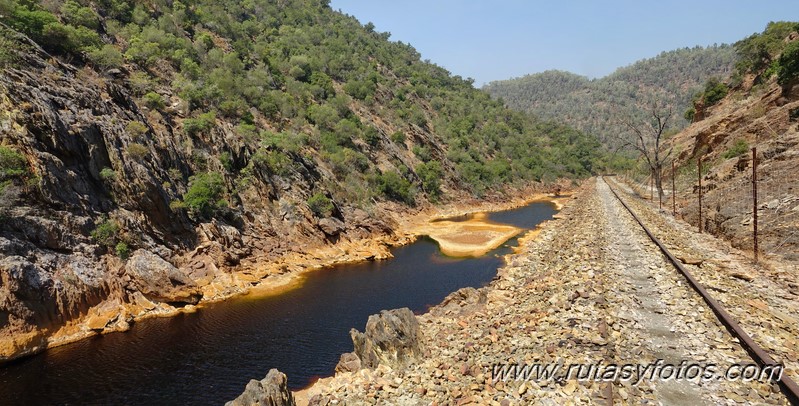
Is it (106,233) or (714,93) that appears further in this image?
(714,93)

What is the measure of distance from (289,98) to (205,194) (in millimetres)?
30602

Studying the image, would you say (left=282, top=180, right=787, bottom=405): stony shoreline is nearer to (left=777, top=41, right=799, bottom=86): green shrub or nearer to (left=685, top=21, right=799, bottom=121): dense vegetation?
(left=777, top=41, right=799, bottom=86): green shrub

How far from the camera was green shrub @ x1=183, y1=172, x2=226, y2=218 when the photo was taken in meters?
31.0

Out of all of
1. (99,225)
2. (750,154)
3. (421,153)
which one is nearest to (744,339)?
(750,154)

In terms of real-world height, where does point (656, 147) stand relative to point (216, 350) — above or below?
above

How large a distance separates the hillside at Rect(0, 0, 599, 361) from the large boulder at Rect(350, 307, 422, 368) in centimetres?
1492

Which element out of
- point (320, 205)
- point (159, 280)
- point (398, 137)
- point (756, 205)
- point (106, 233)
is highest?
point (398, 137)

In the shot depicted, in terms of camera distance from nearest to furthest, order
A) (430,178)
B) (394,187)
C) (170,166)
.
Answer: (170,166)
(394,187)
(430,178)

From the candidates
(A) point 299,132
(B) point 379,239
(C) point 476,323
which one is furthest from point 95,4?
(C) point 476,323

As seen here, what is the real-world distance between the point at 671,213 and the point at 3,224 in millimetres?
44252

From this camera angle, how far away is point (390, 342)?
1394 cm

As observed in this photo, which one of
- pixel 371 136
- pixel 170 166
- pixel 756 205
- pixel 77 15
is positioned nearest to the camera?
pixel 756 205

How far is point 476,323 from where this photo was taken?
1540cm

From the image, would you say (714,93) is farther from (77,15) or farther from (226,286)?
(77,15)
